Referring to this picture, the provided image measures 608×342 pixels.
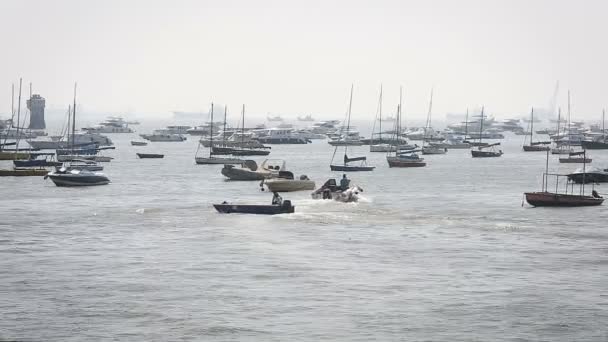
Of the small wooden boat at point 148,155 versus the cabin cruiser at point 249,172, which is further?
the small wooden boat at point 148,155

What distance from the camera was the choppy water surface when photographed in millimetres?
49906

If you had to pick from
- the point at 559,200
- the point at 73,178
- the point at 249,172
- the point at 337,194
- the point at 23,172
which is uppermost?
the point at 559,200

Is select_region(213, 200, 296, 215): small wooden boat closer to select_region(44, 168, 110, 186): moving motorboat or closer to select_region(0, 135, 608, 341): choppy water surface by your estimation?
select_region(0, 135, 608, 341): choppy water surface

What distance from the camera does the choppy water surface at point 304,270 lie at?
164ft

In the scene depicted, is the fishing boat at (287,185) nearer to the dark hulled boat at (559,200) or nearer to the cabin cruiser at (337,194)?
the cabin cruiser at (337,194)

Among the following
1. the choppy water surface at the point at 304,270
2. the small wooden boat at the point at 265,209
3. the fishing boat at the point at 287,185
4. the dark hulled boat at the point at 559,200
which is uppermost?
the dark hulled boat at the point at 559,200

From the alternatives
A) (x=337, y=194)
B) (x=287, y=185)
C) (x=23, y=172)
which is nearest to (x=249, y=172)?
(x=287, y=185)

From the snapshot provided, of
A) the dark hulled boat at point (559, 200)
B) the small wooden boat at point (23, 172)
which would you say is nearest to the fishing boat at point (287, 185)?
the dark hulled boat at point (559, 200)

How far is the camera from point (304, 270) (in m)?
63.2

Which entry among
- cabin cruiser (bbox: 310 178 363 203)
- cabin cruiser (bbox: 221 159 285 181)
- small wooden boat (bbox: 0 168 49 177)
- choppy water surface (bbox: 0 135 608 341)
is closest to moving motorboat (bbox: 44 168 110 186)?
choppy water surface (bbox: 0 135 608 341)

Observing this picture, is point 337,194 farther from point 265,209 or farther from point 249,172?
point 249,172

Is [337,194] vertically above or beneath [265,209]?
above

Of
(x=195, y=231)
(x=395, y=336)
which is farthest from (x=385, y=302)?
(x=195, y=231)

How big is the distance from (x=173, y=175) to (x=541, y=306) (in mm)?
99309
